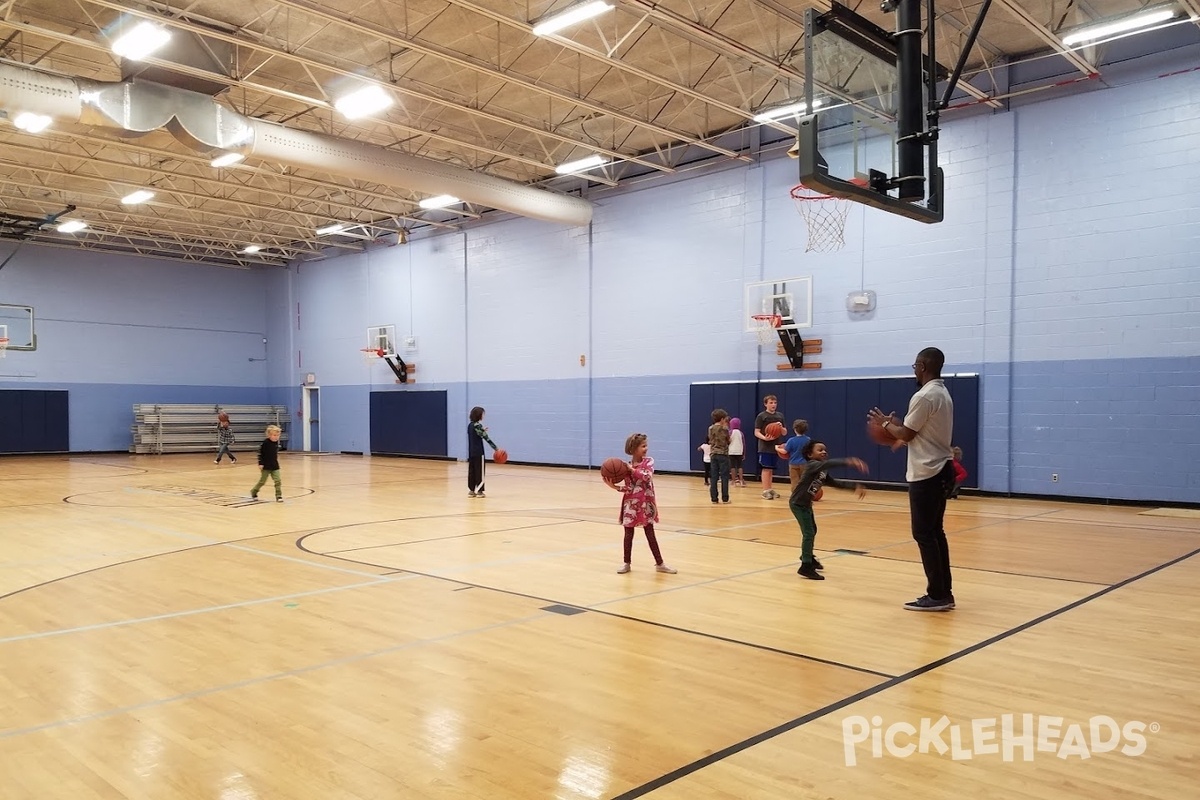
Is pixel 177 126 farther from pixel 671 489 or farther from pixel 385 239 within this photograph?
pixel 385 239

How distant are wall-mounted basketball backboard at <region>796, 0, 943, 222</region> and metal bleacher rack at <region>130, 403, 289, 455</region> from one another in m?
26.2

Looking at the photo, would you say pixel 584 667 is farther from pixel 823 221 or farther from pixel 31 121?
pixel 31 121

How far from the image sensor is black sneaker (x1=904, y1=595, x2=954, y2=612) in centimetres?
587

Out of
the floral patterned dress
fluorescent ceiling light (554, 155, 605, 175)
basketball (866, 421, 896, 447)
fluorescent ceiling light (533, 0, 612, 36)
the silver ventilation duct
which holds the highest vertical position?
fluorescent ceiling light (533, 0, 612, 36)

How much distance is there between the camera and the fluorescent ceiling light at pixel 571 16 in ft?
35.9

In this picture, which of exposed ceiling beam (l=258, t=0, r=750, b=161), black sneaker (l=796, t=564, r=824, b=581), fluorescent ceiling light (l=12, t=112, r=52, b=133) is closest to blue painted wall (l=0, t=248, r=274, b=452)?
fluorescent ceiling light (l=12, t=112, r=52, b=133)

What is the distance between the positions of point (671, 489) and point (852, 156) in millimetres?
9347

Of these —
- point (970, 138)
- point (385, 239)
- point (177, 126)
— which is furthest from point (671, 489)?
point (385, 239)

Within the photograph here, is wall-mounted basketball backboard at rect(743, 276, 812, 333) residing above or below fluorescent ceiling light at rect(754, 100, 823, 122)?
below

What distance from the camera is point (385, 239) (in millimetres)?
26141

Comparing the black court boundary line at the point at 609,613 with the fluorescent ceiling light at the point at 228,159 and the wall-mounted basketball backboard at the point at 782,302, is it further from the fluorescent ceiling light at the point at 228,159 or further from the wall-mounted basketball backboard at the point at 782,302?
the wall-mounted basketball backboard at the point at 782,302

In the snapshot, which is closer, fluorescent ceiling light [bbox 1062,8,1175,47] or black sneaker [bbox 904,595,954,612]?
black sneaker [bbox 904,595,954,612]

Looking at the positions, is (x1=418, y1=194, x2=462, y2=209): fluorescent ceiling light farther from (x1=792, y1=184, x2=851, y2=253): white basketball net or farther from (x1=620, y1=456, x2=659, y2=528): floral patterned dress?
(x1=620, y1=456, x2=659, y2=528): floral patterned dress

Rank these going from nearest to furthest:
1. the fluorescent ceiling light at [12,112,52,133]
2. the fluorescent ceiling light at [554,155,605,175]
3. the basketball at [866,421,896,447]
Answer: the basketball at [866,421,896,447] < the fluorescent ceiling light at [12,112,52,133] < the fluorescent ceiling light at [554,155,605,175]
